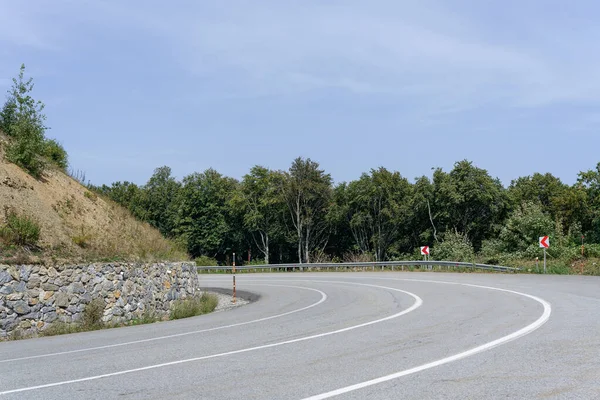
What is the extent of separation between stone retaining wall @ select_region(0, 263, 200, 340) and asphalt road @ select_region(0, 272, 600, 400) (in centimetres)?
150

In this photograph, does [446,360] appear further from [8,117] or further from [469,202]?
[469,202]

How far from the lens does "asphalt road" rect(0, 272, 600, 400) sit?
654 centimetres

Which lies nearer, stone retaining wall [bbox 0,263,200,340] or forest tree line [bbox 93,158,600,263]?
stone retaining wall [bbox 0,263,200,340]

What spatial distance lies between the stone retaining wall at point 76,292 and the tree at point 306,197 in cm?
5343

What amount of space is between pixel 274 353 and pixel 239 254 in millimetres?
76101

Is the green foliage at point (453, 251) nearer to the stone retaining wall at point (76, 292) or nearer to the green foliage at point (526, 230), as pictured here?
the green foliage at point (526, 230)

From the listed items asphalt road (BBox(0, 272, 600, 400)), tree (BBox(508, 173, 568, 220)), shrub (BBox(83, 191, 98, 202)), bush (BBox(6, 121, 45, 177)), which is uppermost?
tree (BBox(508, 173, 568, 220))

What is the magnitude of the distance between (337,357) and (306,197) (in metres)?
64.9

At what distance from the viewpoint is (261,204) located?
7612cm

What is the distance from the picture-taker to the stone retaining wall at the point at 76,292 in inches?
569

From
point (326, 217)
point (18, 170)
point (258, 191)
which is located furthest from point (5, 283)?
point (258, 191)

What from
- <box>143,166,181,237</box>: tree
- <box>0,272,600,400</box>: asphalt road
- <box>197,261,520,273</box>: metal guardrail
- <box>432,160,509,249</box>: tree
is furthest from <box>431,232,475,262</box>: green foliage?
<box>143,166,181,237</box>: tree

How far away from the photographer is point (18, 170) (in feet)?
68.5

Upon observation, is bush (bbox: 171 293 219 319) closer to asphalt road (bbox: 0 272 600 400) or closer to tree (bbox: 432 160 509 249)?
asphalt road (bbox: 0 272 600 400)
